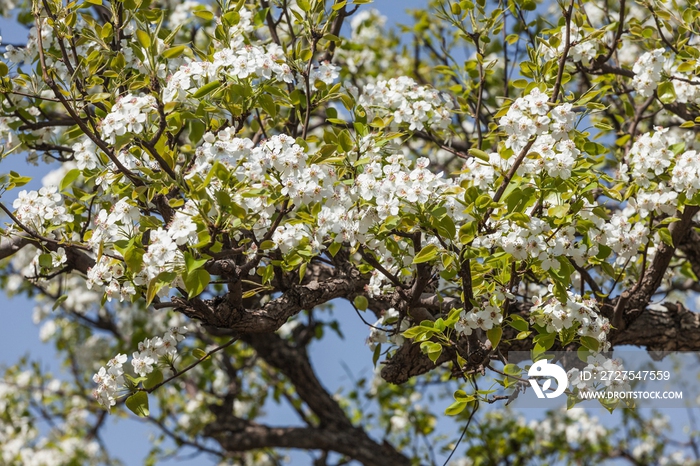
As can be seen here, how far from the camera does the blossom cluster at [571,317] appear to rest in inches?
103

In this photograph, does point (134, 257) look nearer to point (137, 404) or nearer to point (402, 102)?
point (137, 404)

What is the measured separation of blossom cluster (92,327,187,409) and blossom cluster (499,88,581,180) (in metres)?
1.43

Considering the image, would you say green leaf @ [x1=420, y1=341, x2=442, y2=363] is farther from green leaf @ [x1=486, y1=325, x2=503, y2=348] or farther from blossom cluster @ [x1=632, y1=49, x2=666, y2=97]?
blossom cluster @ [x1=632, y1=49, x2=666, y2=97]

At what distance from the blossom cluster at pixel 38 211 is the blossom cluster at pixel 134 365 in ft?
2.04

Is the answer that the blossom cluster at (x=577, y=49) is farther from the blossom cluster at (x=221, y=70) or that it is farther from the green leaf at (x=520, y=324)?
the blossom cluster at (x=221, y=70)

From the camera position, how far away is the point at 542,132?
248 cm

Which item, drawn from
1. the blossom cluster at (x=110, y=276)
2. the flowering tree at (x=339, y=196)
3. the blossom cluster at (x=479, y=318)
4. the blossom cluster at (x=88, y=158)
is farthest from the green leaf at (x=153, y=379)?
the blossom cluster at (x=479, y=318)

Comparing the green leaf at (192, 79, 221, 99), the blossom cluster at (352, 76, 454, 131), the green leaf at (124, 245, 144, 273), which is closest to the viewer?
the green leaf at (124, 245, 144, 273)

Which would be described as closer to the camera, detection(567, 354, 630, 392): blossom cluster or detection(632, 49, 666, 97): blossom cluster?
detection(567, 354, 630, 392): blossom cluster

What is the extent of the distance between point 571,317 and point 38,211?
6.79 ft

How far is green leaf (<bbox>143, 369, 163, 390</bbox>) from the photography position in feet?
8.80

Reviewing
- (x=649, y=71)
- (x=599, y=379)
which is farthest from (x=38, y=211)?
(x=649, y=71)

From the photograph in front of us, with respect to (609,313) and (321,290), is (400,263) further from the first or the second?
(609,313)

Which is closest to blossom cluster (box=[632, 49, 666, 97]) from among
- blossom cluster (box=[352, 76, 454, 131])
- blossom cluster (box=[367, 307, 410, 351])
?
blossom cluster (box=[352, 76, 454, 131])
